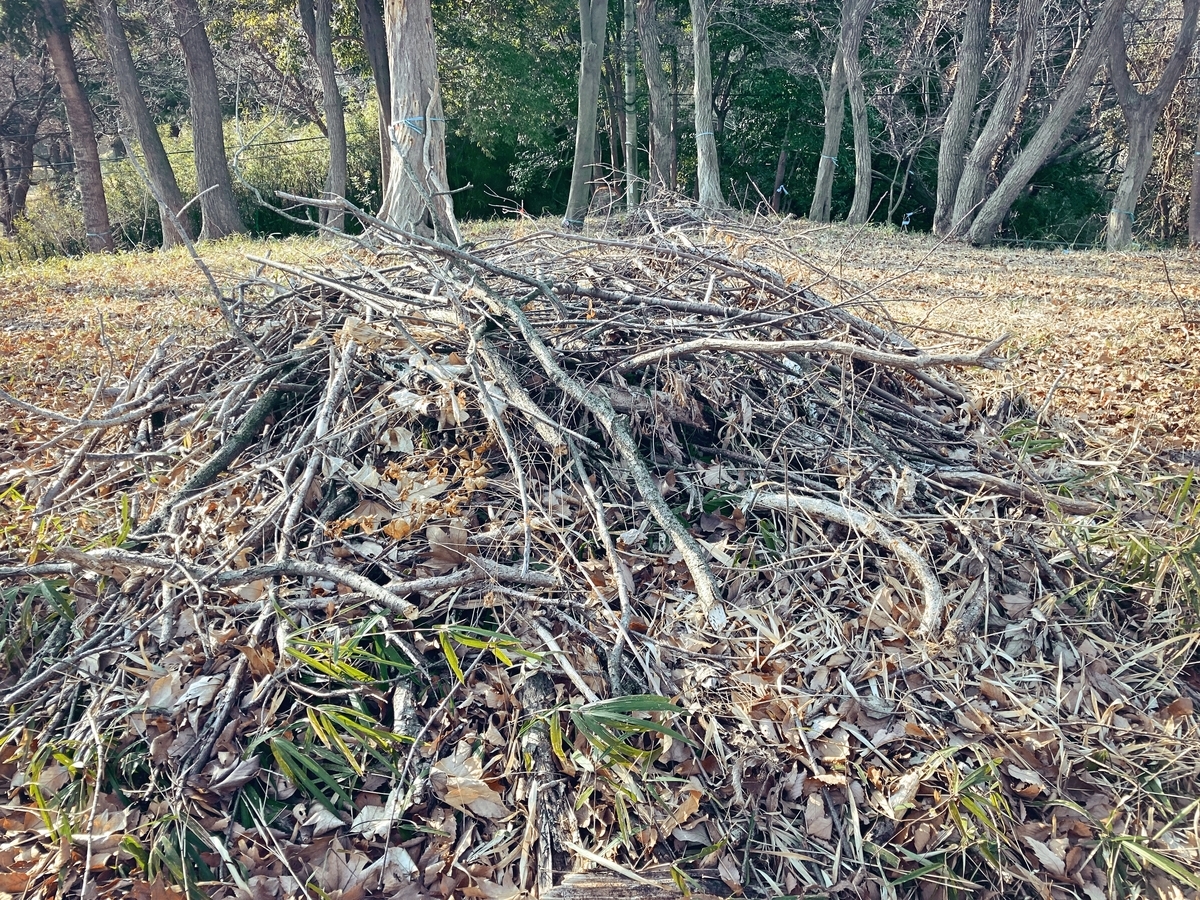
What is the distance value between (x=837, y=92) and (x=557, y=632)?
13637 millimetres

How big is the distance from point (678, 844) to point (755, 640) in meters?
0.56

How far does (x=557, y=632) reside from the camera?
6.95ft

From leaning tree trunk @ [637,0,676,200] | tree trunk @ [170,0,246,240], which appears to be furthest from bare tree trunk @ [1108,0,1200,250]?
tree trunk @ [170,0,246,240]

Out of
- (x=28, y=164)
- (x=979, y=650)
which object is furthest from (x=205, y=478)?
(x=28, y=164)

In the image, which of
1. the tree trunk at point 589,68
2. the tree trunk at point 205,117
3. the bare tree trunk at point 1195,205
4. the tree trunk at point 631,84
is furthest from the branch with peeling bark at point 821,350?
the bare tree trunk at point 1195,205

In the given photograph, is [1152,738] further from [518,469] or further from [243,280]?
[243,280]

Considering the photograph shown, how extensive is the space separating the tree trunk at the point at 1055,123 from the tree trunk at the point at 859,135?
260cm

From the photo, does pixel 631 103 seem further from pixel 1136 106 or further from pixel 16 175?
pixel 16 175

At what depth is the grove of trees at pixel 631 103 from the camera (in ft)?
34.6

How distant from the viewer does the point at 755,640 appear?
2145 mm

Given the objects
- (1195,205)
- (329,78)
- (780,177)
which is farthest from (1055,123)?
(329,78)

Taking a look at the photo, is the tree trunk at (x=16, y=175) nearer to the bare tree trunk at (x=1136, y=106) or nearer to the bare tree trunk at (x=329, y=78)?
the bare tree trunk at (x=329, y=78)

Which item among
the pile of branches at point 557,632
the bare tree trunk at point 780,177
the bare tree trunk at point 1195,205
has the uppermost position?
the bare tree trunk at point 780,177

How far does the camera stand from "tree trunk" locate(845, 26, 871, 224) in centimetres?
1256
